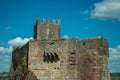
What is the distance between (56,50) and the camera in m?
25.8

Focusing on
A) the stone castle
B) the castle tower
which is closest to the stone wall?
the stone castle

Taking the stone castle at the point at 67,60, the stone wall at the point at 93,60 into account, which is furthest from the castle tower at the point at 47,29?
the stone wall at the point at 93,60

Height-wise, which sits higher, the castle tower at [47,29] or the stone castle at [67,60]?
the castle tower at [47,29]

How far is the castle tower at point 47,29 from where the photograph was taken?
38781 millimetres

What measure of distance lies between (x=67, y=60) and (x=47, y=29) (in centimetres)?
1440

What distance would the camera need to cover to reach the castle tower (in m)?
38.8

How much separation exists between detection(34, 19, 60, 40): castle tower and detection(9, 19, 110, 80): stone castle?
11.7 m

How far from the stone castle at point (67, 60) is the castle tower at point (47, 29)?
11667mm

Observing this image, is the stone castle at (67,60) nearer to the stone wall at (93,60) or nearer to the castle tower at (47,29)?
the stone wall at (93,60)

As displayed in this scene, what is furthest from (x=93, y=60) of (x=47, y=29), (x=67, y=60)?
(x=47, y=29)

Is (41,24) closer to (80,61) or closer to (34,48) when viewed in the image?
(34,48)

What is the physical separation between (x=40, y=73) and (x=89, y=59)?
519cm

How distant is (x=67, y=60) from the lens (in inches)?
1002

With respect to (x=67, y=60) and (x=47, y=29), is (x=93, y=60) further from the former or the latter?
(x=47, y=29)
